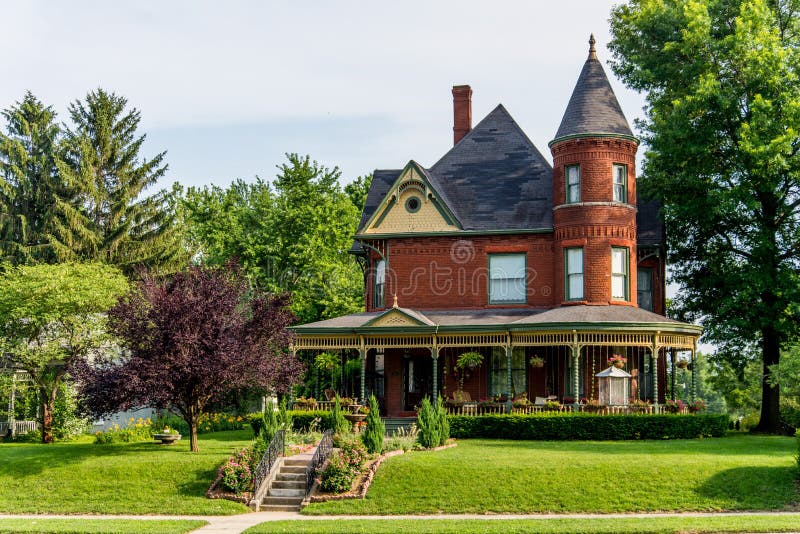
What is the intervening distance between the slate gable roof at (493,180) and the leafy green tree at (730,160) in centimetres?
437

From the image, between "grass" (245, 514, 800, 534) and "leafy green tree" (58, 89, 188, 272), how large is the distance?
100 feet

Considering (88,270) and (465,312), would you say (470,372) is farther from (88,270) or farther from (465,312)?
(88,270)

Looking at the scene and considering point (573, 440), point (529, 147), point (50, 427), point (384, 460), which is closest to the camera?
point (384, 460)

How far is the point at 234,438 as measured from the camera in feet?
109

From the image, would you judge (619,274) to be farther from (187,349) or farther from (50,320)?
(50,320)

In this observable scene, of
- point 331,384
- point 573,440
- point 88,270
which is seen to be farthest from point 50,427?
point 573,440

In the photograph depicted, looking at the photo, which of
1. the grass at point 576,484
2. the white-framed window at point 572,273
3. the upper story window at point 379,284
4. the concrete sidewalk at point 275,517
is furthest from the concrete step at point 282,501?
the white-framed window at point 572,273

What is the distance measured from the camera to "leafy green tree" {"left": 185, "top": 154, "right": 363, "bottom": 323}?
4541 centimetres

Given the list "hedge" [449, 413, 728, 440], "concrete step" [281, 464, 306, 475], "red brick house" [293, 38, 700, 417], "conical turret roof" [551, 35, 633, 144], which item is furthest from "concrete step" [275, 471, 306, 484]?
"conical turret roof" [551, 35, 633, 144]

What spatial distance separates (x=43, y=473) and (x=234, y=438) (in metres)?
9.01

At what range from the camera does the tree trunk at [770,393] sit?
35.1m

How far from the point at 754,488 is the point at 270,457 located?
37.8 feet

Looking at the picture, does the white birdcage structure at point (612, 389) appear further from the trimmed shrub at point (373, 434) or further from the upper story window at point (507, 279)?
the trimmed shrub at point (373, 434)

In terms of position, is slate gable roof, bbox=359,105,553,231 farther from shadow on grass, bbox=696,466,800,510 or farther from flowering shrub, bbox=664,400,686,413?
shadow on grass, bbox=696,466,800,510
